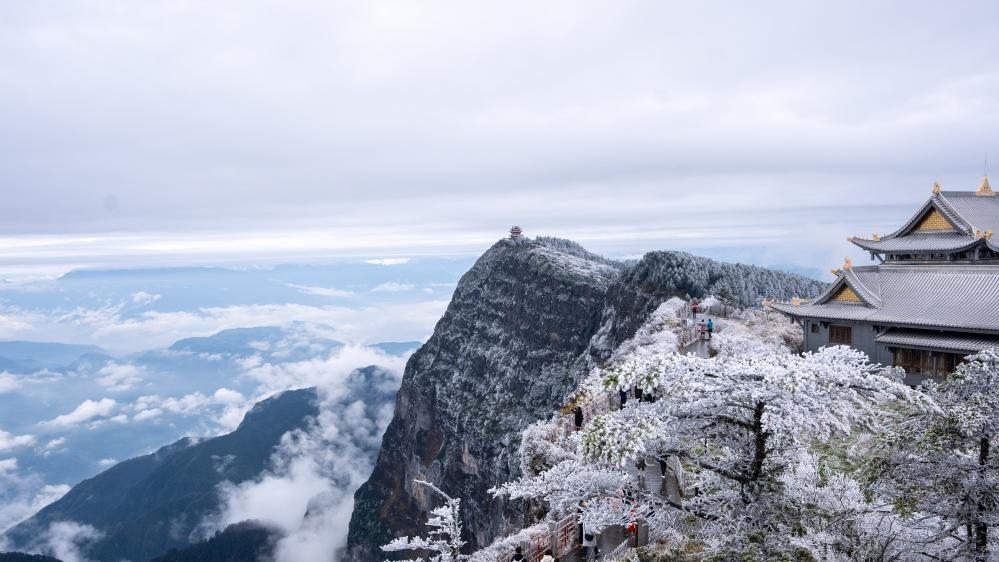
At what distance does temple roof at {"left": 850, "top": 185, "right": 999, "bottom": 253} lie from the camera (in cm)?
4362

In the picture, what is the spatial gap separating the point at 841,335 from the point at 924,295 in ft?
19.7

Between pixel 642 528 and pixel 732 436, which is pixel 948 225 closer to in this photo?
pixel 642 528

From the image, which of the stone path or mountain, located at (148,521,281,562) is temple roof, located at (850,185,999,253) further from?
mountain, located at (148,521,281,562)

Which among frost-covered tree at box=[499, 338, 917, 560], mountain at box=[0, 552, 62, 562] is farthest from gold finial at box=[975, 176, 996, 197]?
mountain at box=[0, 552, 62, 562]

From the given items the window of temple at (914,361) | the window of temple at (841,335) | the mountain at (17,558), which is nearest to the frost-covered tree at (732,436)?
the window of temple at (914,361)

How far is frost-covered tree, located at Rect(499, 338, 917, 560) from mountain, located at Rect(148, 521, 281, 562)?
613 ft

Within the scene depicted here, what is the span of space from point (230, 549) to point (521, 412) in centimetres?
11526

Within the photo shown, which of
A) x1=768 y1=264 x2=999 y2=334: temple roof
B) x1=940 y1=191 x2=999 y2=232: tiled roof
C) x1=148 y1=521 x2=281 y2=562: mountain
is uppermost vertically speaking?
x1=940 y1=191 x2=999 y2=232: tiled roof

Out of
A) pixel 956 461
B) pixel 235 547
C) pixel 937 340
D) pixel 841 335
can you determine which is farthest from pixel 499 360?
pixel 956 461

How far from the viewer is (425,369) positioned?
6457 inches

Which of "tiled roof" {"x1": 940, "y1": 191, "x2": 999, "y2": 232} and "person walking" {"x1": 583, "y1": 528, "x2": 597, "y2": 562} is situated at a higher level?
"tiled roof" {"x1": 940, "y1": 191, "x2": 999, "y2": 232}

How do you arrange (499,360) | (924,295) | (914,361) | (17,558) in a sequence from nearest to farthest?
(914,361) < (924,295) < (17,558) < (499,360)

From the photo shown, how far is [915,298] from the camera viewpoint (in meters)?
40.4

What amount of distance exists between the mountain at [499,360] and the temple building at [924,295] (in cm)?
3128
